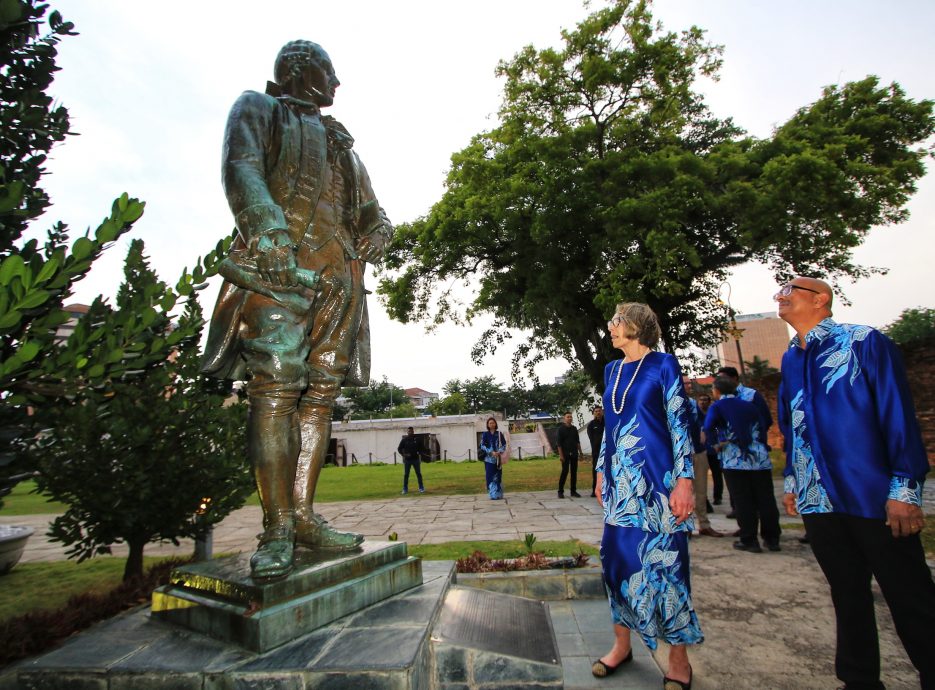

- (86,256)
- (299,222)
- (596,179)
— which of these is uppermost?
(596,179)

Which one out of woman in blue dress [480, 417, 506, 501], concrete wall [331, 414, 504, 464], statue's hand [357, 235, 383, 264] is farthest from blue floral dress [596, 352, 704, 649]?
concrete wall [331, 414, 504, 464]

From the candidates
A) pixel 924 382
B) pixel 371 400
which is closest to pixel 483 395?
pixel 371 400

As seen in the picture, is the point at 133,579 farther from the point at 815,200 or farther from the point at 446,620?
the point at 815,200

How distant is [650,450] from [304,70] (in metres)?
2.77

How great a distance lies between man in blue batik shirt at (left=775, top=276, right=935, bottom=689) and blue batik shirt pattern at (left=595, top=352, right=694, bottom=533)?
55 cm

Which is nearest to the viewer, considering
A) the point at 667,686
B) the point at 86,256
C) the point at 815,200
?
the point at 86,256

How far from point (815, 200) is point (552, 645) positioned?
39.0ft

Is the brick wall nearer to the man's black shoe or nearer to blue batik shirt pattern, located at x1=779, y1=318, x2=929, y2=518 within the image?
the man's black shoe

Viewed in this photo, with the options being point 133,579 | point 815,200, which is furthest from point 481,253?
point 133,579

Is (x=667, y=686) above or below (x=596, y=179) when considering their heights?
below

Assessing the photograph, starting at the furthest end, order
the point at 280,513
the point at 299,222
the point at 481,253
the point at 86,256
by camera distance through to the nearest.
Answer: the point at 481,253, the point at 299,222, the point at 280,513, the point at 86,256

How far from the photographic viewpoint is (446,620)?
7.14ft

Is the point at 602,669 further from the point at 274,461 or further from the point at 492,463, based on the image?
the point at 492,463

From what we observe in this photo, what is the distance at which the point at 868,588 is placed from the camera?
2158mm
